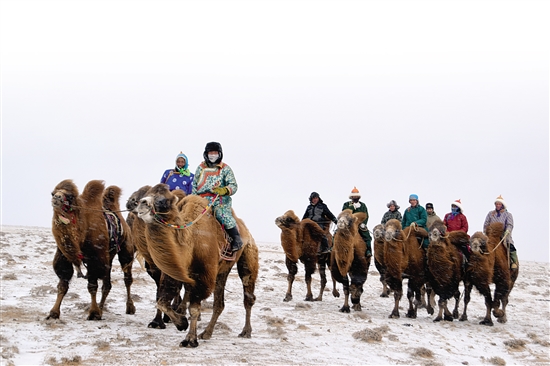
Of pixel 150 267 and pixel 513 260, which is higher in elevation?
pixel 513 260

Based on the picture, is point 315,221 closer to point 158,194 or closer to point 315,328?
point 315,328

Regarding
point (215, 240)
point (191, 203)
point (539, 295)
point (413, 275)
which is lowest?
point (539, 295)

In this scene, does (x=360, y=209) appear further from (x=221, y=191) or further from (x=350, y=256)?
(x=221, y=191)

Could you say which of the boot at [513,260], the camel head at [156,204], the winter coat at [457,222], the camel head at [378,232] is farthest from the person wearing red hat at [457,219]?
the camel head at [156,204]

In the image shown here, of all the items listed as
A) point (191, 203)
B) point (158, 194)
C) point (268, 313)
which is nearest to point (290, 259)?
point (268, 313)

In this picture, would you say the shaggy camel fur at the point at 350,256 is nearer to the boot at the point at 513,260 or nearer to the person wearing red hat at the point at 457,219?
the person wearing red hat at the point at 457,219

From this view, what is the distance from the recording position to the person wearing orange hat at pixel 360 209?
1255 centimetres

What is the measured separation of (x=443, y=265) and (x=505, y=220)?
2.13 meters

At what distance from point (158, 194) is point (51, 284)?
7.10 m

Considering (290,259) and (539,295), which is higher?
(290,259)

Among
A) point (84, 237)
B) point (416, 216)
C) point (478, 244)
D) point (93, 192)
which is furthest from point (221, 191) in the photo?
point (416, 216)

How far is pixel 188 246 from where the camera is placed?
6.55 metres

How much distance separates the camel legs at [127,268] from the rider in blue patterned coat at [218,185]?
8.72 feet

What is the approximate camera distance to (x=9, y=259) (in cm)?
1569
